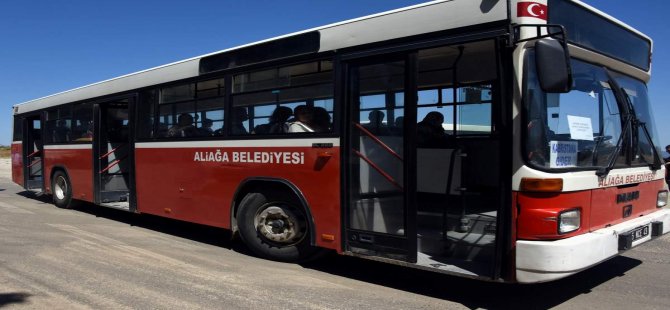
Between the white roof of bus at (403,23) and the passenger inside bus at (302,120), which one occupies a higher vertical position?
the white roof of bus at (403,23)

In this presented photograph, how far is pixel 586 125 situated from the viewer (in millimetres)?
4586

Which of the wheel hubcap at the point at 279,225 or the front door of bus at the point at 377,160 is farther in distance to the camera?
the wheel hubcap at the point at 279,225

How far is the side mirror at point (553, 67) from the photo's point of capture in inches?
152

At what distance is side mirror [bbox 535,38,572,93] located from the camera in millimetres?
3857

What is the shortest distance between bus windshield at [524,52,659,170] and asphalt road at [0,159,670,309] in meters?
1.31

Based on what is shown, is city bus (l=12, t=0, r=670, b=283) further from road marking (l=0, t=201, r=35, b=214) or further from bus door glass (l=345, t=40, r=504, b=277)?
road marking (l=0, t=201, r=35, b=214)

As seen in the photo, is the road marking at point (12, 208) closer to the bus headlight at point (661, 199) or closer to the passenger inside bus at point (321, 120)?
the passenger inside bus at point (321, 120)

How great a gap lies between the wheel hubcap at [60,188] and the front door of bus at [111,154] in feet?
5.93

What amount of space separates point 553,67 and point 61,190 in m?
10.6

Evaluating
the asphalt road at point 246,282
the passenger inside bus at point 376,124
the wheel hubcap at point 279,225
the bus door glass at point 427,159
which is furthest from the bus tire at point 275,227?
the passenger inside bus at point 376,124

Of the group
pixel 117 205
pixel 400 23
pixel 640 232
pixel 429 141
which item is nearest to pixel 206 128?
pixel 429 141

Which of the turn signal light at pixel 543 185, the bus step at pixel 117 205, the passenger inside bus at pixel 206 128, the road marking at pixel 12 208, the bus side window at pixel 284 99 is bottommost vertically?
the road marking at pixel 12 208

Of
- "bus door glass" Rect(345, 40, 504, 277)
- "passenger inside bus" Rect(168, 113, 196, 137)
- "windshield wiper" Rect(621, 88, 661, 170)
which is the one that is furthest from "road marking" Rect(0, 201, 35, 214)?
"windshield wiper" Rect(621, 88, 661, 170)

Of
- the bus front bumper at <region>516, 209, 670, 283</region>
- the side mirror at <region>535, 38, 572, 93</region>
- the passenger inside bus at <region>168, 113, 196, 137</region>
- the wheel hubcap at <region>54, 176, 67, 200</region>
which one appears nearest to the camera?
the side mirror at <region>535, 38, 572, 93</region>
